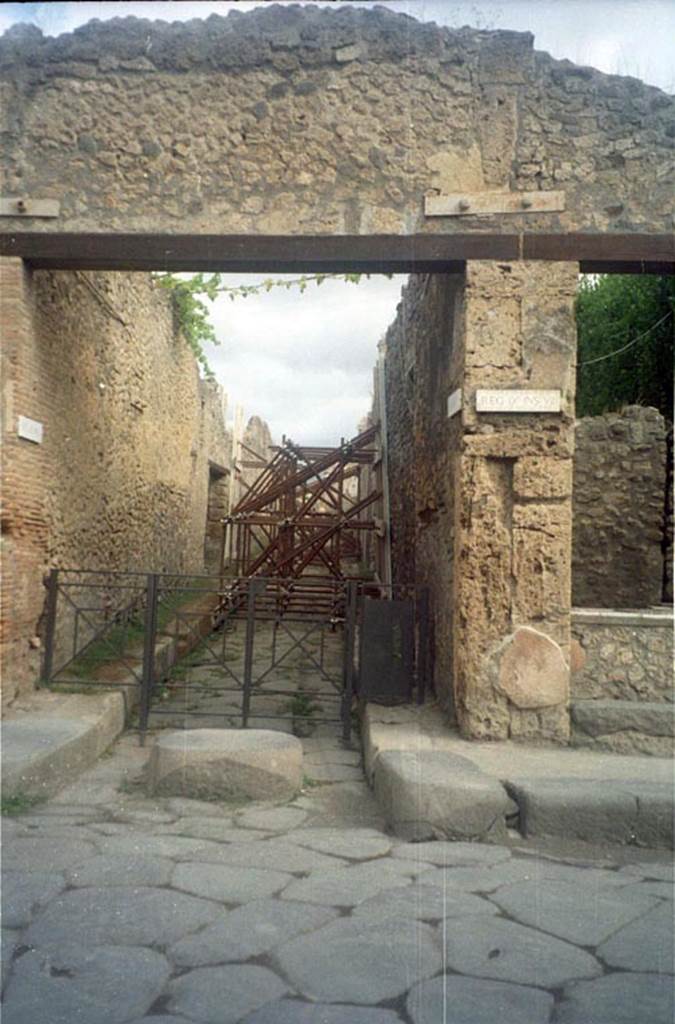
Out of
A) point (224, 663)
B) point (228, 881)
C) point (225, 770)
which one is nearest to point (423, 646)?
point (224, 663)

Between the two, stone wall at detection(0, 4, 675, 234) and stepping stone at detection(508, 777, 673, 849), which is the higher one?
stone wall at detection(0, 4, 675, 234)

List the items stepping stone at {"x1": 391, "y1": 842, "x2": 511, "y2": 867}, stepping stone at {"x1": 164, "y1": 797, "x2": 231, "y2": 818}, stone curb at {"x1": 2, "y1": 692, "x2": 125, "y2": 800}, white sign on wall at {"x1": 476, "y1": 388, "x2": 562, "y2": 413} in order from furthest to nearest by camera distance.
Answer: white sign on wall at {"x1": 476, "y1": 388, "x2": 562, "y2": 413} → stone curb at {"x1": 2, "y1": 692, "x2": 125, "y2": 800} → stepping stone at {"x1": 164, "y1": 797, "x2": 231, "y2": 818} → stepping stone at {"x1": 391, "y1": 842, "x2": 511, "y2": 867}

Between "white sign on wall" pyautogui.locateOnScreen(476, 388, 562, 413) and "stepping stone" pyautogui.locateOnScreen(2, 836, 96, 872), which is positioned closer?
"stepping stone" pyautogui.locateOnScreen(2, 836, 96, 872)

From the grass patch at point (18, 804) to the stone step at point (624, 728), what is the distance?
3.30 meters

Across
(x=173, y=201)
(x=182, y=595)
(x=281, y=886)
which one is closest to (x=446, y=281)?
(x=173, y=201)

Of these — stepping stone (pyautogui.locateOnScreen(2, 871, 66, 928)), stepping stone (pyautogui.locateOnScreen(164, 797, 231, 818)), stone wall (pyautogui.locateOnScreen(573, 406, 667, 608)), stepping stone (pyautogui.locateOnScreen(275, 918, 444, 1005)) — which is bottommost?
stepping stone (pyautogui.locateOnScreen(164, 797, 231, 818))

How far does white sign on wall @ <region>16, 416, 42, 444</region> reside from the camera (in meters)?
5.88

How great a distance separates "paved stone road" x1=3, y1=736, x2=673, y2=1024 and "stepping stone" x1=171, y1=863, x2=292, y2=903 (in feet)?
0.04

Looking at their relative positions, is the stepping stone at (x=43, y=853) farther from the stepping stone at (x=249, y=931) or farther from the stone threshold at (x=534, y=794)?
the stone threshold at (x=534, y=794)

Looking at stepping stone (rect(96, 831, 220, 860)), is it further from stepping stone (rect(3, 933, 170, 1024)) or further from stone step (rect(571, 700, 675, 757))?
stone step (rect(571, 700, 675, 757))

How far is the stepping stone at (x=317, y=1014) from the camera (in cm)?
237

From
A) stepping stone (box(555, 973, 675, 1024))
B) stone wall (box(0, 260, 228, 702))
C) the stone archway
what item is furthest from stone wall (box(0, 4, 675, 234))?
stepping stone (box(555, 973, 675, 1024))

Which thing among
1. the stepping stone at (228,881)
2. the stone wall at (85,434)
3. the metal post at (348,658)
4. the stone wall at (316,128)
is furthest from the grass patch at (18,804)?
the stone wall at (316,128)

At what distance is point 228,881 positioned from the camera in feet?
11.4
